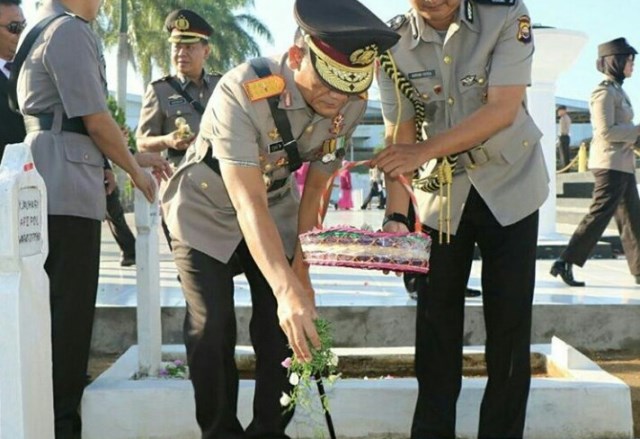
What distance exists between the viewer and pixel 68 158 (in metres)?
2.90

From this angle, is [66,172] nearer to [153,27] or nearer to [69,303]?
[69,303]

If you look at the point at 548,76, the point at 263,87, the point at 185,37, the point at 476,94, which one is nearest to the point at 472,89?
the point at 476,94

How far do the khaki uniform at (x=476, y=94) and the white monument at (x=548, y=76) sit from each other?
7094 mm

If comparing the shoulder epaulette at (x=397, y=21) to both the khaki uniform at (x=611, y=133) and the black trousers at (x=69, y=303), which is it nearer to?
the black trousers at (x=69, y=303)

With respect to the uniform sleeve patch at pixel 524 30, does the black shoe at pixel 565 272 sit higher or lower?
lower

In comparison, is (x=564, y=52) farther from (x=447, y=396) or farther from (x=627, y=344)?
(x=447, y=396)

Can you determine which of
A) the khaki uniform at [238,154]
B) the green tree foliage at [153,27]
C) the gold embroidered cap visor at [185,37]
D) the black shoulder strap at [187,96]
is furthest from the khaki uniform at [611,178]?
the green tree foliage at [153,27]

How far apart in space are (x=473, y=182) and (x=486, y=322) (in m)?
0.50

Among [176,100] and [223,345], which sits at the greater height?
[176,100]

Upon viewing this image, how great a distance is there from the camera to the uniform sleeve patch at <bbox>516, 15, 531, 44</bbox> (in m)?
2.56

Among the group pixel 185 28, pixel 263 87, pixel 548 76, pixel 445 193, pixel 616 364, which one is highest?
pixel 548 76

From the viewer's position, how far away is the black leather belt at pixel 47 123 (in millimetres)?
2918

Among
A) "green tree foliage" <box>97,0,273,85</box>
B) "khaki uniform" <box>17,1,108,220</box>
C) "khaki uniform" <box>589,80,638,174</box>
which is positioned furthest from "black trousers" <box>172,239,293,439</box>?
"green tree foliage" <box>97,0,273,85</box>

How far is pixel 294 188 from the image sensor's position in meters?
2.90
